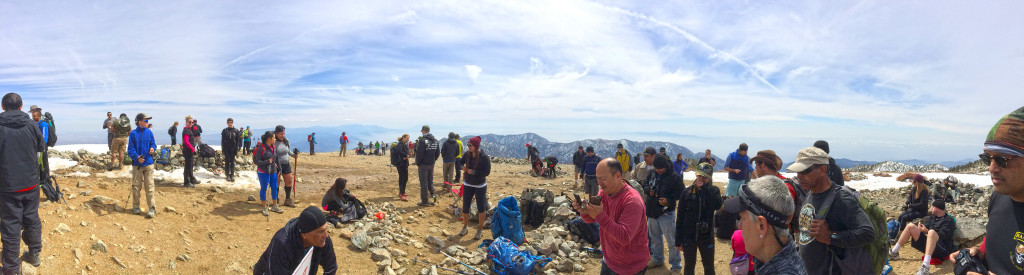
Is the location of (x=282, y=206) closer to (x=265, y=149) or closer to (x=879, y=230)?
(x=265, y=149)

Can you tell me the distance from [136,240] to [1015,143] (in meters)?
10.8

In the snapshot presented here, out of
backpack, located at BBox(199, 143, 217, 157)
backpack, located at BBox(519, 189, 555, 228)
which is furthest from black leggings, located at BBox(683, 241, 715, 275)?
backpack, located at BBox(199, 143, 217, 157)

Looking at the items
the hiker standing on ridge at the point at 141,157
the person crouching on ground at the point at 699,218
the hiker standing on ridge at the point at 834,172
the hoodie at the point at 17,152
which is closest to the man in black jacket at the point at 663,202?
the person crouching on ground at the point at 699,218

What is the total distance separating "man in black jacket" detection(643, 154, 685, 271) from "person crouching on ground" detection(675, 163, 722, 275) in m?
0.43

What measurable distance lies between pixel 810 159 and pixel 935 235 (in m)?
5.98

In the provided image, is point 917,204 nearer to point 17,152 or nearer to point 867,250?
point 867,250

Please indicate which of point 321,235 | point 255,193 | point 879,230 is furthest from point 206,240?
point 879,230

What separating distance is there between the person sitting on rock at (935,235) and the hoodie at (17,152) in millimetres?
13363

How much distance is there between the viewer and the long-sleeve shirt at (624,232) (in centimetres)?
399

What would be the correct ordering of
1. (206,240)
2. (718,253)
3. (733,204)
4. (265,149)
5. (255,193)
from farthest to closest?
(255,193)
(265,149)
(718,253)
(206,240)
(733,204)

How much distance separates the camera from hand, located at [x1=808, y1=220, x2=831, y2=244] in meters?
3.36

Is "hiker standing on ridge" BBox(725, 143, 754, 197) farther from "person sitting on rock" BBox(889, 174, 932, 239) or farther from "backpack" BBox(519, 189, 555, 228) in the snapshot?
"backpack" BBox(519, 189, 555, 228)

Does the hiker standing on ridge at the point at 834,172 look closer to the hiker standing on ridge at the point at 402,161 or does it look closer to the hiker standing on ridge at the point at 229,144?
the hiker standing on ridge at the point at 402,161

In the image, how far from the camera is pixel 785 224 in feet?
7.27
